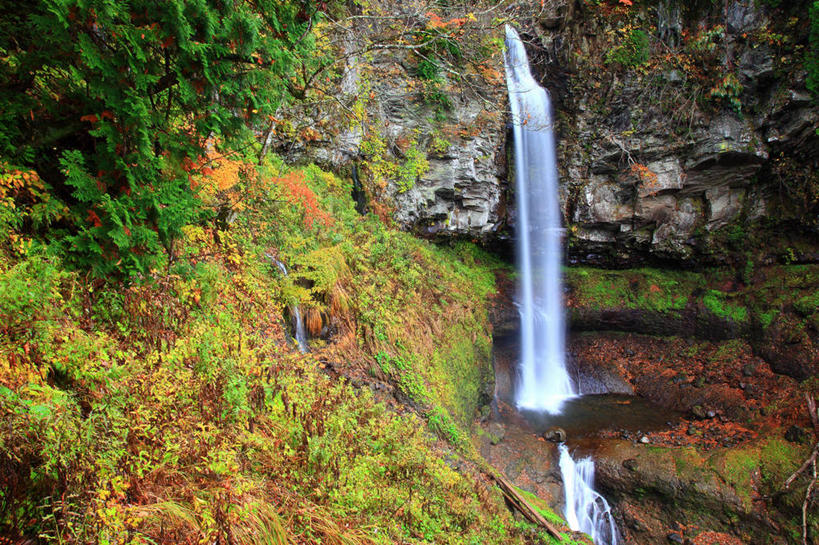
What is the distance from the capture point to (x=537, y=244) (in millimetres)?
14570

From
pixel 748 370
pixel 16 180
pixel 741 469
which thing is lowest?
pixel 741 469

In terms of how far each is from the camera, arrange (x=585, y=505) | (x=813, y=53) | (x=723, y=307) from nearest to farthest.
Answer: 1. (x=585, y=505)
2. (x=813, y=53)
3. (x=723, y=307)

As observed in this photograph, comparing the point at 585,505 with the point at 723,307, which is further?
the point at 723,307

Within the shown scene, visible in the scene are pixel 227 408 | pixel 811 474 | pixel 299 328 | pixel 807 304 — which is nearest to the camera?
pixel 227 408

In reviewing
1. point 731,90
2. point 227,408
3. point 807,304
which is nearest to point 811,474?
point 807,304

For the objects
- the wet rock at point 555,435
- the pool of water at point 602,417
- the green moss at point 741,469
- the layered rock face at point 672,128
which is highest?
the layered rock face at point 672,128

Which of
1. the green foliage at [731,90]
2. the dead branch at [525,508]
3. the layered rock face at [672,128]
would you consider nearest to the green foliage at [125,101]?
the dead branch at [525,508]

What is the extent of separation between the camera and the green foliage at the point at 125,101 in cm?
262

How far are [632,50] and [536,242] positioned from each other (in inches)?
277

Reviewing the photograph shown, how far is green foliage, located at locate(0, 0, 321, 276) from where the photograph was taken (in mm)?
2623

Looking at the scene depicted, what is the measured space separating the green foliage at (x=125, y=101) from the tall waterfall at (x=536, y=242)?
1165 cm

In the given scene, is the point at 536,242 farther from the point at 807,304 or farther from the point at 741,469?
the point at 741,469

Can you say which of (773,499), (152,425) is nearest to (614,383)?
(773,499)

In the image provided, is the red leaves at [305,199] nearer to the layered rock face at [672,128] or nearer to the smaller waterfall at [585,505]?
the smaller waterfall at [585,505]
